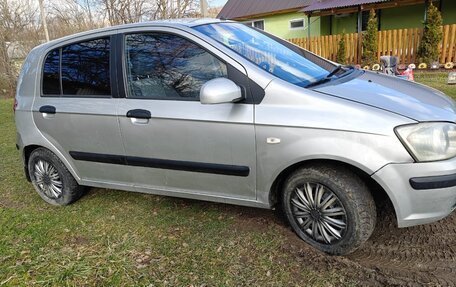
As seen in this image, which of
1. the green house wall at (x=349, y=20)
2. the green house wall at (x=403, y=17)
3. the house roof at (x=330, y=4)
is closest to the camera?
the green house wall at (x=403, y=17)

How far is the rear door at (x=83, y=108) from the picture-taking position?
3467 millimetres

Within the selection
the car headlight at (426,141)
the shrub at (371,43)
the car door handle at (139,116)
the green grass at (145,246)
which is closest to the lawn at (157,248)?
the green grass at (145,246)

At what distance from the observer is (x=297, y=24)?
19266 millimetres

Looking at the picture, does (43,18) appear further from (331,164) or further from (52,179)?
(331,164)

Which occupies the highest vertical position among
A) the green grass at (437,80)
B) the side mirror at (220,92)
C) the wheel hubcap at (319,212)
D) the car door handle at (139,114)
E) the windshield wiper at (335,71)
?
the side mirror at (220,92)

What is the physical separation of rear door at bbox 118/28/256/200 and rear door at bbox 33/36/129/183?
0.18 meters

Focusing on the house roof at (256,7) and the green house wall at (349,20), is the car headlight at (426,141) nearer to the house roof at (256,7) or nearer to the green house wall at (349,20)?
the green house wall at (349,20)

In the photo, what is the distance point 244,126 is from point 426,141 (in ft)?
3.96

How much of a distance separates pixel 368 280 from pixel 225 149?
1.34m

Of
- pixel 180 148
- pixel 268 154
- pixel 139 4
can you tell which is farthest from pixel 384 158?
pixel 139 4

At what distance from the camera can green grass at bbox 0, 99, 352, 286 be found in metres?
2.74

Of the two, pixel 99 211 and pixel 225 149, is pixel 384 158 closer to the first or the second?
pixel 225 149

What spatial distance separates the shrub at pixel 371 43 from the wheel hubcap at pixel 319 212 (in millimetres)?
11352

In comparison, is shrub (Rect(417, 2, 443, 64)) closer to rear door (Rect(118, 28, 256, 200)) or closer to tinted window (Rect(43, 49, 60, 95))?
rear door (Rect(118, 28, 256, 200))
